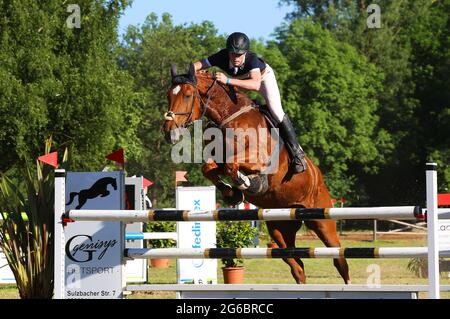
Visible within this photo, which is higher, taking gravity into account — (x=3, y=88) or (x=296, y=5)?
(x=296, y=5)

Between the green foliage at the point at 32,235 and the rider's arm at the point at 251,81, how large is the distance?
167 cm

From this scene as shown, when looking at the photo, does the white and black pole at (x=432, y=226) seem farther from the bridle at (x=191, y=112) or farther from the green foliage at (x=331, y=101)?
A: the green foliage at (x=331, y=101)

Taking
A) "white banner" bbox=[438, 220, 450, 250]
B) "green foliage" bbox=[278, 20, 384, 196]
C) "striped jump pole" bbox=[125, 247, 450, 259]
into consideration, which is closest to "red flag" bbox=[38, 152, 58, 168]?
"striped jump pole" bbox=[125, 247, 450, 259]

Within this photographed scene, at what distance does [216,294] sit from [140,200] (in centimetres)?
465

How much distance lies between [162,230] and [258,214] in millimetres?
9114

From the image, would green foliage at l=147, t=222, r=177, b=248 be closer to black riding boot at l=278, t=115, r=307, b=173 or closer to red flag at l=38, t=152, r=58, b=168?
red flag at l=38, t=152, r=58, b=168

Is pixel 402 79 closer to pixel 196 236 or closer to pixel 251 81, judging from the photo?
pixel 196 236

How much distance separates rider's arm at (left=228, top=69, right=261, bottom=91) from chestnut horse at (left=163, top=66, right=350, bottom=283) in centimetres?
21

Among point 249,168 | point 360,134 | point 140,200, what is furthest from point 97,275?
point 360,134

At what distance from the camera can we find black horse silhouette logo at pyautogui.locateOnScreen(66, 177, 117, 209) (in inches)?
249
